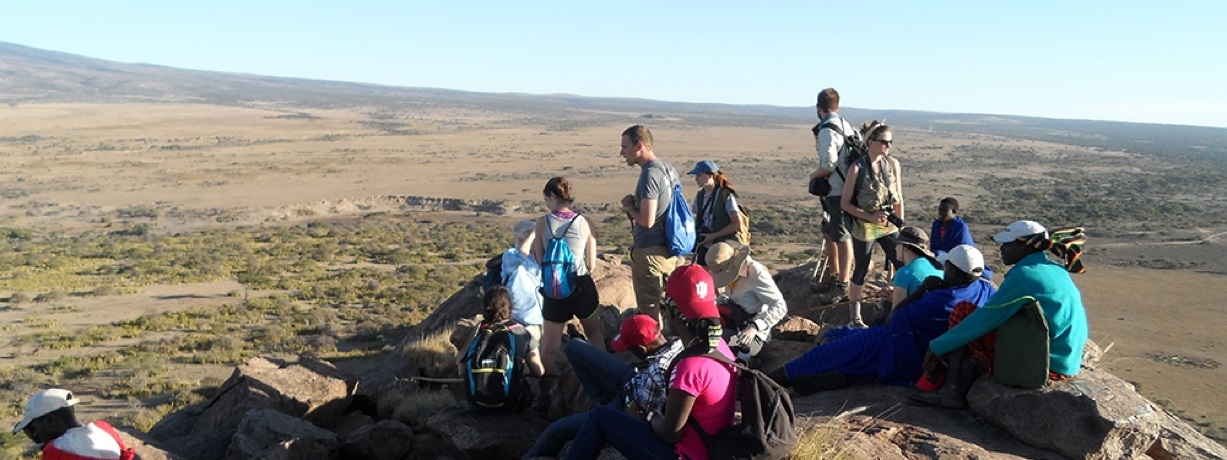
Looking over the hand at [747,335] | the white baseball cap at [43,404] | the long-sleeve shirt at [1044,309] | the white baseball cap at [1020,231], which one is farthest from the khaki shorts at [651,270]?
the white baseball cap at [43,404]

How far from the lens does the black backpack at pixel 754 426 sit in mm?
3760

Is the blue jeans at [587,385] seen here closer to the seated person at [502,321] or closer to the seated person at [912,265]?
the seated person at [502,321]

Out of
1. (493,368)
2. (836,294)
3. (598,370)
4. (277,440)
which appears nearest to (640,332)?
(598,370)

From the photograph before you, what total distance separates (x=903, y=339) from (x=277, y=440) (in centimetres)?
430

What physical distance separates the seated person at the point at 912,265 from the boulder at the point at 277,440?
13.5ft

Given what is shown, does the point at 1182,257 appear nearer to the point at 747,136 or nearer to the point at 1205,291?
the point at 1205,291

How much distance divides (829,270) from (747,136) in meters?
115

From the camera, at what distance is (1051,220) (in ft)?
131

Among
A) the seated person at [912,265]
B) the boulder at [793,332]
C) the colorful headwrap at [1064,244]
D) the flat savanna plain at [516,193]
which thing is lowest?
the flat savanna plain at [516,193]

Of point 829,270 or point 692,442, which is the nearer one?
point 692,442

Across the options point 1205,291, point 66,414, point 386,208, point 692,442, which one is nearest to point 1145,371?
point 1205,291

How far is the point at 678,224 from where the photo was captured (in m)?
6.54

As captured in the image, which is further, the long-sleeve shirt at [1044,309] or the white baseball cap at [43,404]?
the long-sleeve shirt at [1044,309]

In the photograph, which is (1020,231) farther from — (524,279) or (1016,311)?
(524,279)
